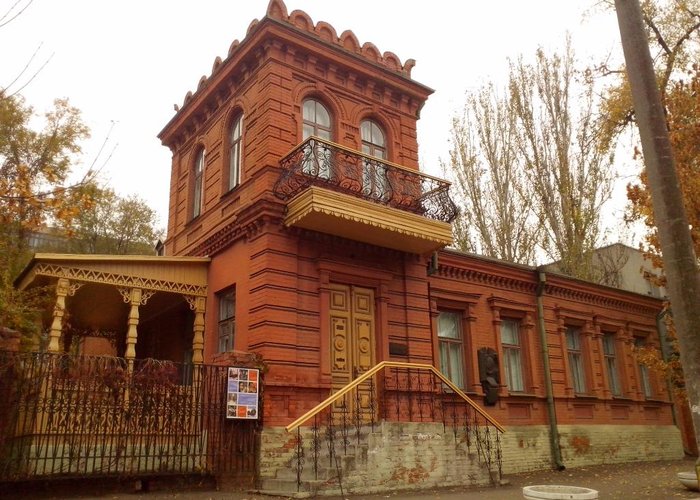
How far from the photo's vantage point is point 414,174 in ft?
43.0

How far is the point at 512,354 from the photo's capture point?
52.5 feet

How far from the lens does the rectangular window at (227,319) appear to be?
12.4 metres

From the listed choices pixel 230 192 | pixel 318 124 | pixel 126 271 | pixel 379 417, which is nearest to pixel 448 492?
pixel 379 417

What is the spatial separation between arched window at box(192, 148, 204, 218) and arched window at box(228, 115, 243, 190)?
4.91 ft

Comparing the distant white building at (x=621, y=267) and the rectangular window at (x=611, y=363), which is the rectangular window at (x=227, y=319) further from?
the distant white building at (x=621, y=267)

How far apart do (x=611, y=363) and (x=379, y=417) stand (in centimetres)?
1030

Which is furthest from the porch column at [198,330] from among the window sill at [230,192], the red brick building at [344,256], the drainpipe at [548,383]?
the drainpipe at [548,383]

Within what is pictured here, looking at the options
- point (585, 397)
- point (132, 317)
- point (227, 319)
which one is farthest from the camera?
point (585, 397)

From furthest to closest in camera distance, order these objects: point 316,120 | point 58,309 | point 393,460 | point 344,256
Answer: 1. point 316,120
2. point 344,256
3. point 58,309
4. point 393,460

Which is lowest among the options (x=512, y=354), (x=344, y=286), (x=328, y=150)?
(x=512, y=354)

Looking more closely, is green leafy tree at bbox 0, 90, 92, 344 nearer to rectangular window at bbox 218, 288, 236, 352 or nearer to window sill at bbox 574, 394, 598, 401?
rectangular window at bbox 218, 288, 236, 352

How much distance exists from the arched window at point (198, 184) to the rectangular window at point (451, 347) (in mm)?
6514

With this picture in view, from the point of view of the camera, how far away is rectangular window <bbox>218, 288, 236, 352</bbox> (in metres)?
12.4

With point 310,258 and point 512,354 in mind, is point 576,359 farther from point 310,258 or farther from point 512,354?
point 310,258
